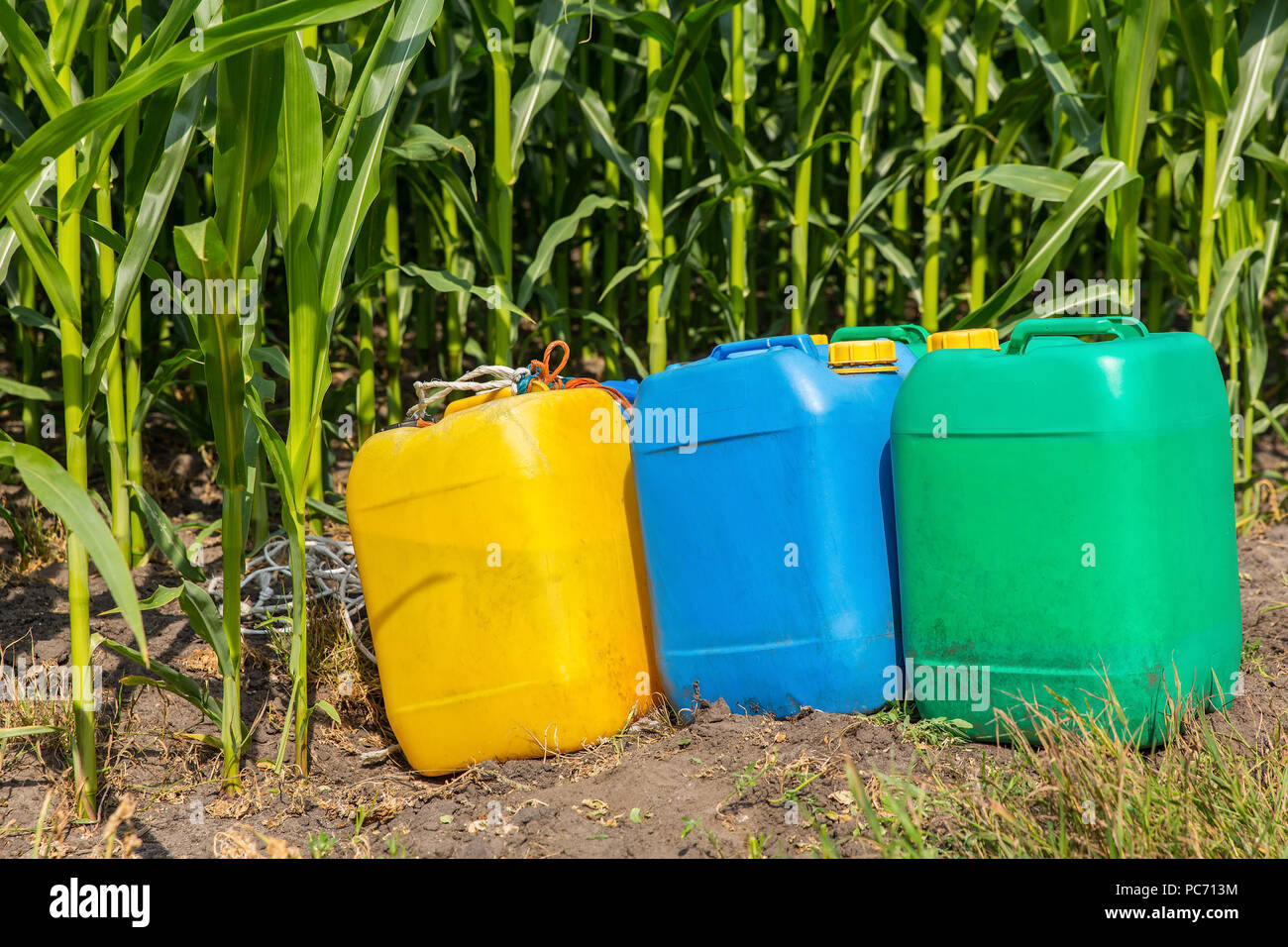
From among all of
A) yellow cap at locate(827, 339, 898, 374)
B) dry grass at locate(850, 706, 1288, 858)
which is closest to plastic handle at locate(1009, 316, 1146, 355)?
yellow cap at locate(827, 339, 898, 374)

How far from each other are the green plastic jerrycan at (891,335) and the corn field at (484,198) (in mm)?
172

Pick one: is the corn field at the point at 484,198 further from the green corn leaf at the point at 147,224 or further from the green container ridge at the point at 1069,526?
the green container ridge at the point at 1069,526

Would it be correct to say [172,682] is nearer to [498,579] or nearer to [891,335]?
[498,579]

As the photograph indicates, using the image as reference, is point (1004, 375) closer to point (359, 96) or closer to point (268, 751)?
point (359, 96)

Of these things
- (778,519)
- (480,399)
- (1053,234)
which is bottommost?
(778,519)

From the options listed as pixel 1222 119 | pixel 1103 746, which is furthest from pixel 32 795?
pixel 1222 119

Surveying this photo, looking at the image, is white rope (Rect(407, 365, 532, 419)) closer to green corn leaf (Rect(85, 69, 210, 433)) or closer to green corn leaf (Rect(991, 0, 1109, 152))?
green corn leaf (Rect(85, 69, 210, 433))

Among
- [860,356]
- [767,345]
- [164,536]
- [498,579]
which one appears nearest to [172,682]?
[164,536]

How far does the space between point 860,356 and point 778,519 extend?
1.19ft

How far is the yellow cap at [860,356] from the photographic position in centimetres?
206

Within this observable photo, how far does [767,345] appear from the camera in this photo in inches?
84.1

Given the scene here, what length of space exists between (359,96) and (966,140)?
210cm

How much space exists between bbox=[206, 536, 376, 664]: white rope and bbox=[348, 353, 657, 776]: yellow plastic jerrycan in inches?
16.5

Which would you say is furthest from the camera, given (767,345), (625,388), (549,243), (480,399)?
(549,243)
